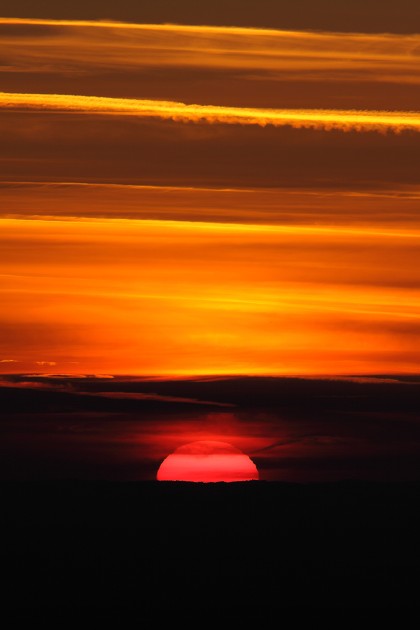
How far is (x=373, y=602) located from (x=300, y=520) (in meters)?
8.65

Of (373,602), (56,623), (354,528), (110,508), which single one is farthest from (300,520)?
(56,623)

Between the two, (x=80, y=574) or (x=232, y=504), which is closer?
(x=80, y=574)

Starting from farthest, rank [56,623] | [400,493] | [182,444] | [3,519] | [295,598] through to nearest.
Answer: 1. [182,444]
2. [400,493]
3. [3,519]
4. [295,598]
5. [56,623]

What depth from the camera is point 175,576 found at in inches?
1909

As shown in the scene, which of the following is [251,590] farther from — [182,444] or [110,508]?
[182,444]

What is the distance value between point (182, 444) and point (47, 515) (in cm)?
1236

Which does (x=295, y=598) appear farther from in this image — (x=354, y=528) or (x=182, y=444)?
(x=182, y=444)

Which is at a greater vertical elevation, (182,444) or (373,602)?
(182,444)

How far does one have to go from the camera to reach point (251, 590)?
155 feet

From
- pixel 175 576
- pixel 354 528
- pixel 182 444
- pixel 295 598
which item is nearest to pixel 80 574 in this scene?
pixel 175 576

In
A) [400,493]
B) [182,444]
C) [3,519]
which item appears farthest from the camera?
[182,444]

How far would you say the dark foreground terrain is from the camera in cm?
4656

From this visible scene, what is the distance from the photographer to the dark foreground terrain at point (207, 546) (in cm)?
4656

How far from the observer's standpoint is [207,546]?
51.8 meters
